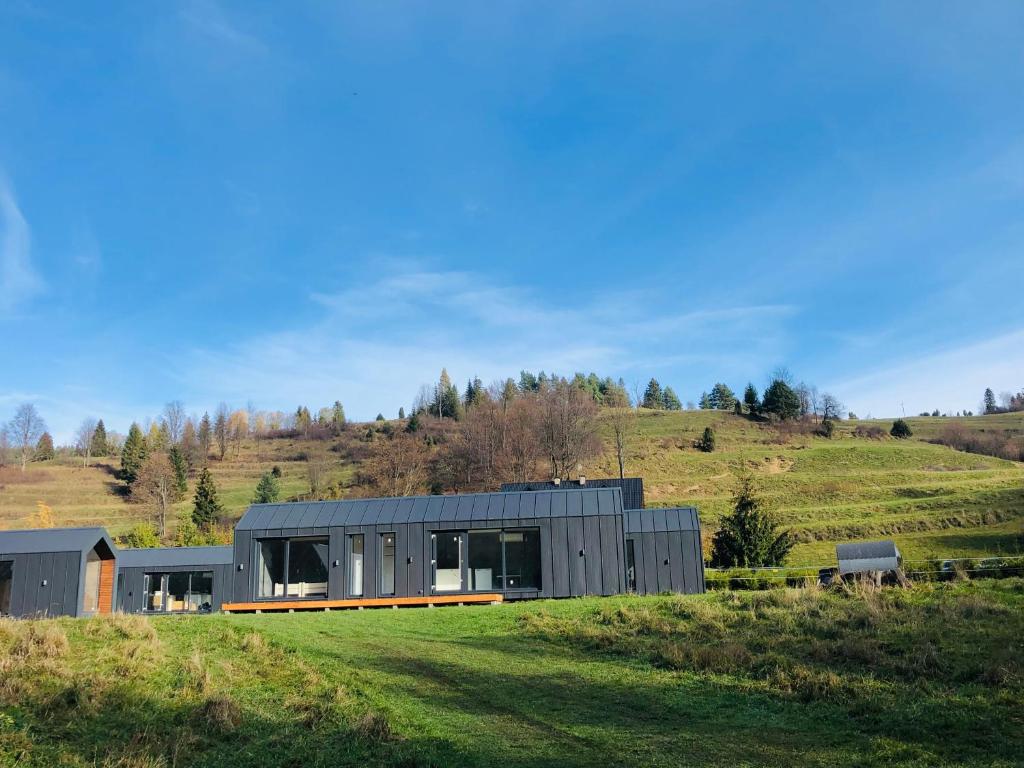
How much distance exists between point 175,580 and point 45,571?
592cm

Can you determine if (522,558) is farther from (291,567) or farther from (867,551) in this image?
(867,551)

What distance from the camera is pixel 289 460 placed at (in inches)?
3561

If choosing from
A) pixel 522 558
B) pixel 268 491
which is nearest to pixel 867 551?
pixel 522 558

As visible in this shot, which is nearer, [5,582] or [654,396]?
[5,582]

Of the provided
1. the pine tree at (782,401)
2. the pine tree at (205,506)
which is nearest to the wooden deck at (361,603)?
the pine tree at (205,506)

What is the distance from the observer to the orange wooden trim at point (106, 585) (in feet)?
82.5

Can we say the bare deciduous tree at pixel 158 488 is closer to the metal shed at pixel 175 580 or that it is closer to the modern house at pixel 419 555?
the metal shed at pixel 175 580

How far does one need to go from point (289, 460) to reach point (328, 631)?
77.9 metres

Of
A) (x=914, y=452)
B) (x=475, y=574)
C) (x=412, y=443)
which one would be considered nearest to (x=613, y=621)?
(x=475, y=574)

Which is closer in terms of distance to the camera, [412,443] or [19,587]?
[19,587]

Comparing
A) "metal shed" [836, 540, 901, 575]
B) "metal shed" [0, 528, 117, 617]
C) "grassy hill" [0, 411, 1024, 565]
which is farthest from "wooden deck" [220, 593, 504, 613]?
"grassy hill" [0, 411, 1024, 565]

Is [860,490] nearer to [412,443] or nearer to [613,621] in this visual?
[412,443]

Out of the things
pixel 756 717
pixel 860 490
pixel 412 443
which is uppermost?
pixel 412 443

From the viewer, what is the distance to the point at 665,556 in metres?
23.6
